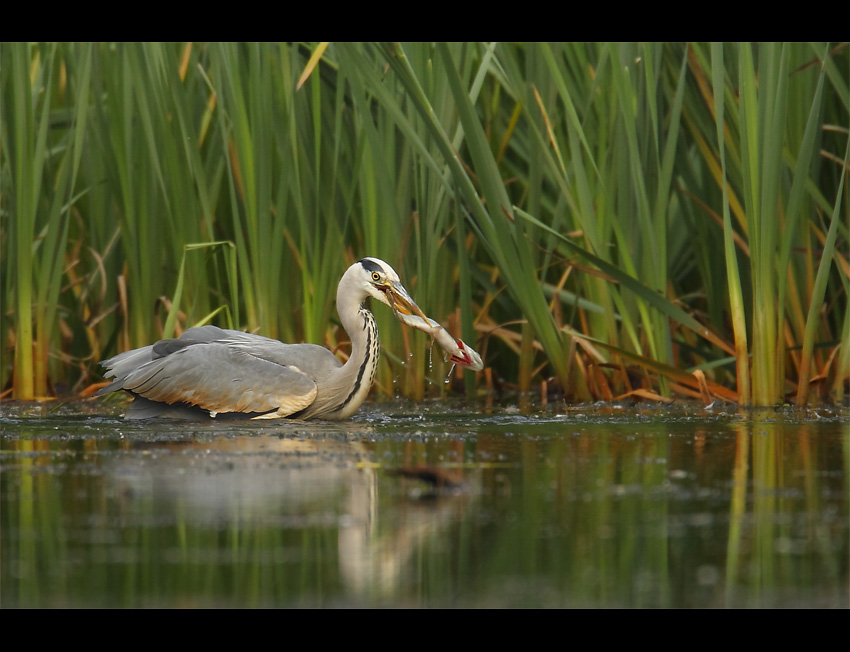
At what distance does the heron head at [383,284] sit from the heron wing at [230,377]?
46cm

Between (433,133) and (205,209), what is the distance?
1.46 meters

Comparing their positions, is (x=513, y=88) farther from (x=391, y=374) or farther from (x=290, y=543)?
(x=290, y=543)

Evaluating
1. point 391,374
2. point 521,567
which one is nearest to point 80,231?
point 391,374

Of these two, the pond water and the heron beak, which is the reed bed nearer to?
the heron beak

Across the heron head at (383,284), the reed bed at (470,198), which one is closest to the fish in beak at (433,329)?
the heron head at (383,284)

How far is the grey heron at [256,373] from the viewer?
668cm

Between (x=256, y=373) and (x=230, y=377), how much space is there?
144mm

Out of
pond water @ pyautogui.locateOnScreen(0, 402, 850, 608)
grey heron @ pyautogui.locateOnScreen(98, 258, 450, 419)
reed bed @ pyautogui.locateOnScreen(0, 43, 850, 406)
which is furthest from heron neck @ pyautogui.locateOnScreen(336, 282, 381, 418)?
pond water @ pyautogui.locateOnScreen(0, 402, 850, 608)

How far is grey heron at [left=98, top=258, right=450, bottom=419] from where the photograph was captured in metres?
6.68

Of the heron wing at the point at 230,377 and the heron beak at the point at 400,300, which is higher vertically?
the heron beak at the point at 400,300

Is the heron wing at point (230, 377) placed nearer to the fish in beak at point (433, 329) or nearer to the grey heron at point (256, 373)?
the grey heron at point (256, 373)

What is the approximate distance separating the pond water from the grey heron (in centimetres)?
55

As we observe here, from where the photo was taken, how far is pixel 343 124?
25.5ft

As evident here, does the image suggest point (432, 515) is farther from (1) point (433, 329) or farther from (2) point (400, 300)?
(2) point (400, 300)
